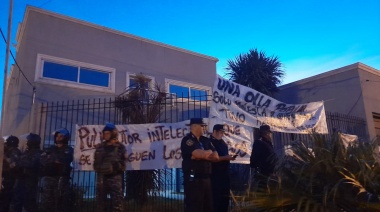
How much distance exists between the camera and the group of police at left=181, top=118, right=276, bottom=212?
16.1ft

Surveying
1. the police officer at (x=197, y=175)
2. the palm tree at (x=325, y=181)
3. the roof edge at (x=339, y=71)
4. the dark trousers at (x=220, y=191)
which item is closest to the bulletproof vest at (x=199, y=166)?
the police officer at (x=197, y=175)

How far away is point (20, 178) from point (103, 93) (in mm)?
4795

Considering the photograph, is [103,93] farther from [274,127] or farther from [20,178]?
[274,127]

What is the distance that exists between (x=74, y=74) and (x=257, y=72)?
26.6ft

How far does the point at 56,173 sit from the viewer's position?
654 cm

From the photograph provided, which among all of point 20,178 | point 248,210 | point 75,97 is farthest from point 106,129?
point 75,97

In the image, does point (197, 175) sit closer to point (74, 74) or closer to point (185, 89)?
point (74, 74)

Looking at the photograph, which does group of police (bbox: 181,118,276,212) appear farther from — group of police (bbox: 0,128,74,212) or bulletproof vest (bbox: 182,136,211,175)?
group of police (bbox: 0,128,74,212)

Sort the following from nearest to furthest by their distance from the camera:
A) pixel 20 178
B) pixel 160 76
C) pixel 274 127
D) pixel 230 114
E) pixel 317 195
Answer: pixel 317 195 → pixel 20 178 → pixel 230 114 → pixel 274 127 → pixel 160 76

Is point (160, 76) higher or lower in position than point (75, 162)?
higher

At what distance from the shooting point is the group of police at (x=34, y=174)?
655 centimetres

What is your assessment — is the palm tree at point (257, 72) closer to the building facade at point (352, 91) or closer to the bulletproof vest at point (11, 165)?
the building facade at point (352, 91)

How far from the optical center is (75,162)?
7172mm

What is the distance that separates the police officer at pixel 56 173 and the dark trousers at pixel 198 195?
9.32ft
